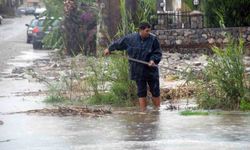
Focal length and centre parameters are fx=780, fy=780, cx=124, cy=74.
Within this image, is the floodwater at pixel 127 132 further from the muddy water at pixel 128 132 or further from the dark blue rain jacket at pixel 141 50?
the dark blue rain jacket at pixel 141 50

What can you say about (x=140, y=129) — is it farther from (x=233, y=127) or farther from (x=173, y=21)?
(x=173, y=21)

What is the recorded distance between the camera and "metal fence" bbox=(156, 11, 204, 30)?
27.5 meters

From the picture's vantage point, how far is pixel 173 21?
28453 mm

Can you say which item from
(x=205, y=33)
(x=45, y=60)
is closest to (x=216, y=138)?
(x=205, y=33)

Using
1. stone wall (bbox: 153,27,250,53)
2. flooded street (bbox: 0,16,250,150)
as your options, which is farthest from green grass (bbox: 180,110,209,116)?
stone wall (bbox: 153,27,250,53)

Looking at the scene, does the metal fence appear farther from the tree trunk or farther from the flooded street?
the flooded street

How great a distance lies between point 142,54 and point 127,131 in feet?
9.29

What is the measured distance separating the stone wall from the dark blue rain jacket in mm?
12590

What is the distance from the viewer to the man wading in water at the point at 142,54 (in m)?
13.4

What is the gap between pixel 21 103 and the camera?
52.4 ft

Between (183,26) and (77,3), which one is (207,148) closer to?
(183,26)

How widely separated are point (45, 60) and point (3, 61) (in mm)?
1604

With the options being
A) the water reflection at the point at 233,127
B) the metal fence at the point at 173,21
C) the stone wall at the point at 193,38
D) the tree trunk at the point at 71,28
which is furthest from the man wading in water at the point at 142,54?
the tree trunk at the point at 71,28

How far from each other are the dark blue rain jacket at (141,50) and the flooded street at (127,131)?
79 centimetres
